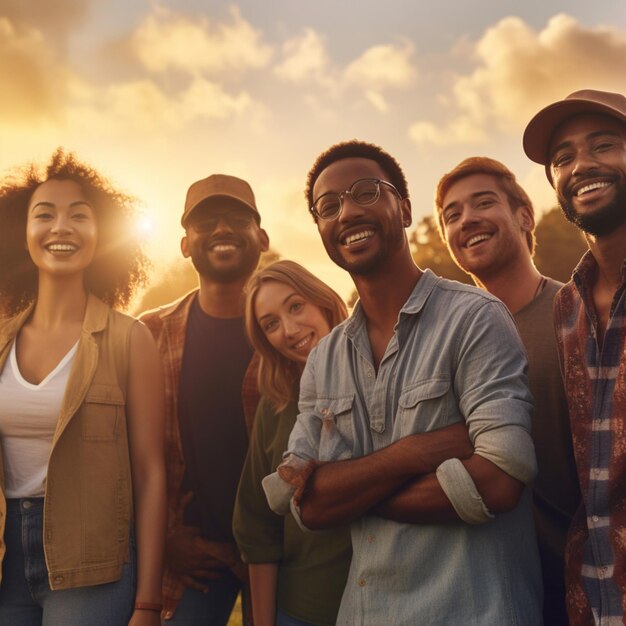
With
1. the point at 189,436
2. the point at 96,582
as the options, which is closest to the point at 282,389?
the point at 189,436

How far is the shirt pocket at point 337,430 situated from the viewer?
295 cm

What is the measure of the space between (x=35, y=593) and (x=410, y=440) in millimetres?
2127

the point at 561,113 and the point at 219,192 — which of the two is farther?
the point at 219,192

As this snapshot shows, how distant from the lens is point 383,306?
3.21 metres

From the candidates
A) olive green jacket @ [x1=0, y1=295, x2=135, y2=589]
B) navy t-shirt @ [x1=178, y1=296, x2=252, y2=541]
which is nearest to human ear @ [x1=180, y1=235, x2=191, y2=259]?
navy t-shirt @ [x1=178, y1=296, x2=252, y2=541]

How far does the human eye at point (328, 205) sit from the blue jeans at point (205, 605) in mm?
2497

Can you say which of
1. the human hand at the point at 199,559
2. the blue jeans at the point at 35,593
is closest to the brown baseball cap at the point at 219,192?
the human hand at the point at 199,559

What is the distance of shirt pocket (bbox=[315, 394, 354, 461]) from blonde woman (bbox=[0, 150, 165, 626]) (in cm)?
123

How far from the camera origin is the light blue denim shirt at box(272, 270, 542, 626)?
252 centimetres

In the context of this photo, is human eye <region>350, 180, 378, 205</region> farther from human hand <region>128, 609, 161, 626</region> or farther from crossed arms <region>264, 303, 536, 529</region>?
human hand <region>128, 609, 161, 626</region>

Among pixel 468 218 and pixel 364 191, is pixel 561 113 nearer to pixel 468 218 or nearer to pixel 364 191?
pixel 364 191

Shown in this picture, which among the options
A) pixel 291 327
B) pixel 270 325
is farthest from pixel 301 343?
pixel 270 325

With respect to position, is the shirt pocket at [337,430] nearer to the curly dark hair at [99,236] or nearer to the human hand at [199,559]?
the human hand at [199,559]

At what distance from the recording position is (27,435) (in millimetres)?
3607
